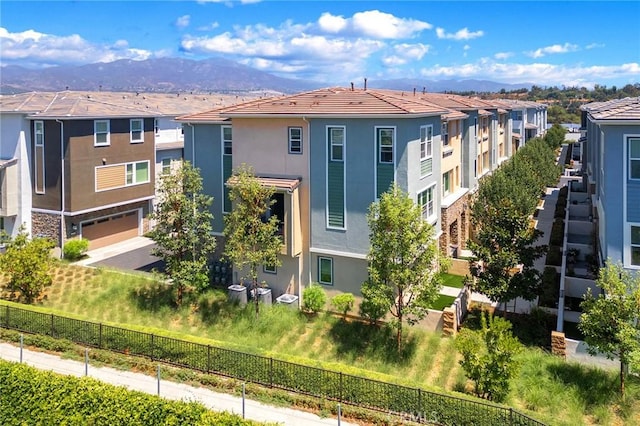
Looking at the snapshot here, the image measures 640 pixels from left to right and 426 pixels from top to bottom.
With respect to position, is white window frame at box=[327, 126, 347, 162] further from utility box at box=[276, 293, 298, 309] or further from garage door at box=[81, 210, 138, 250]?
garage door at box=[81, 210, 138, 250]

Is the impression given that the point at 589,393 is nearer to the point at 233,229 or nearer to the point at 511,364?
the point at 511,364

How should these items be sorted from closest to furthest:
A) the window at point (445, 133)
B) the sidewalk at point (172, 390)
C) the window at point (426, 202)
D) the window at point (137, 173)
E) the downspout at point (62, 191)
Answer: the sidewalk at point (172, 390), the window at point (426, 202), the downspout at point (62, 191), the window at point (445, 133), the window at point (137, 173)

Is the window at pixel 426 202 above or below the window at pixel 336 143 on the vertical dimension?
below

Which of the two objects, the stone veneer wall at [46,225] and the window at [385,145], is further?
the stone veneer wall at [46,225]

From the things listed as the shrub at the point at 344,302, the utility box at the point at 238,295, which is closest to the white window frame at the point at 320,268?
the shrub at the point at 344,302

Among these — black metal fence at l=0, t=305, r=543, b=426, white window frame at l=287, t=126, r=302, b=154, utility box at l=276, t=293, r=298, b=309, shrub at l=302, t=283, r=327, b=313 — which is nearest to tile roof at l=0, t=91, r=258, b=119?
white window frame at l=287, t=126, r=302, b=154

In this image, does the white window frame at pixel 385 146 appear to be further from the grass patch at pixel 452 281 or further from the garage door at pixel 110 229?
the garage door at pixel 110 229

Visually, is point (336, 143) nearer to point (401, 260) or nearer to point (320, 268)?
point (320, 268)

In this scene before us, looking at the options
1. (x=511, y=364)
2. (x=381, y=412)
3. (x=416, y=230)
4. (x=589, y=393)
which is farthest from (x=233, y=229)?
(x=589, y=393)
